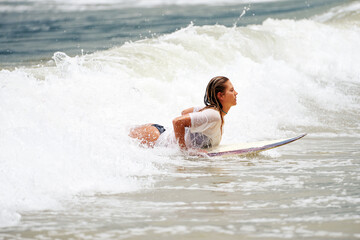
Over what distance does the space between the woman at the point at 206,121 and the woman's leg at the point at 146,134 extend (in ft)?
0.05

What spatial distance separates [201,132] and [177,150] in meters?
0.31

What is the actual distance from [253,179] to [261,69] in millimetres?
8218

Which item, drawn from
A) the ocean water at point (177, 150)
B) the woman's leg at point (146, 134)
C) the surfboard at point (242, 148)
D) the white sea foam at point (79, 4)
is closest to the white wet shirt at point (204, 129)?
the surfboard at point (242, 148)

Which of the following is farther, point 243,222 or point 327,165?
point 327,165

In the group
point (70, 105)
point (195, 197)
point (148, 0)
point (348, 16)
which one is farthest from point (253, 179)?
point (148, 0)

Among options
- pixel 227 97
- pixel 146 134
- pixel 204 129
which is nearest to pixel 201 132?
pixel 204 129

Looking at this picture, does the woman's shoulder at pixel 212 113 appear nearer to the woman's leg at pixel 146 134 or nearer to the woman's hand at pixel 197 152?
the woman's hand at pixel 197 152

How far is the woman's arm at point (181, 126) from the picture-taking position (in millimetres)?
5604

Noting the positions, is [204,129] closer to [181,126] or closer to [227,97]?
[181,126]

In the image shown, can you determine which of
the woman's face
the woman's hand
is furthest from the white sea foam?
the woman's face

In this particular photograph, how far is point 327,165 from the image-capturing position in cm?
547

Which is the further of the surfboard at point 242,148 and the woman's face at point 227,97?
the surfboard at point 242,148

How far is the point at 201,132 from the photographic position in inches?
227

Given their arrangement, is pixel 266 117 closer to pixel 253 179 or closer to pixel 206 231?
pixel 253 179
